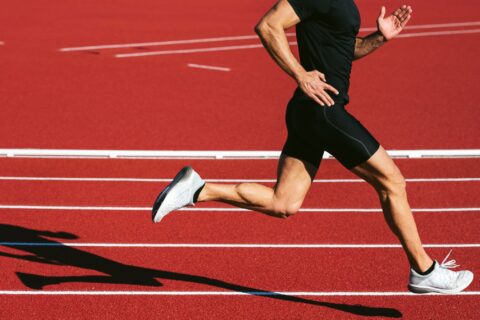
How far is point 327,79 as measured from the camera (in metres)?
5.33

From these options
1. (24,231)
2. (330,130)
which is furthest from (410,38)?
(330,130)

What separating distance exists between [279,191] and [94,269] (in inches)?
61.5

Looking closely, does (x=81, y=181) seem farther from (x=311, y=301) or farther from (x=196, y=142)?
(x=311, y=301)

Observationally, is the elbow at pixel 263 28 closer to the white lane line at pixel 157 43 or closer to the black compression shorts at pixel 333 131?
the black compression shorts at pixel 333 131

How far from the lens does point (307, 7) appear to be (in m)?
5.14

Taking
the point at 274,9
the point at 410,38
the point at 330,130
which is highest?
the point at 274,9

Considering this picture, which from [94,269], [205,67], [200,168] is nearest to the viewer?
[94,269]

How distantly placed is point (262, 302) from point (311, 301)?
0.30 metres

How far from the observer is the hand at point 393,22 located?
19.2 ft

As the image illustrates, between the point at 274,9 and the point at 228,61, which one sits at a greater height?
the point at 274,9

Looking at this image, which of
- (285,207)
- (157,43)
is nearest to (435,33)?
(157,43)

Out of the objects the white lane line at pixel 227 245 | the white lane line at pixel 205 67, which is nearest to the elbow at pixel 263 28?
the white lane line at pixel 227 245

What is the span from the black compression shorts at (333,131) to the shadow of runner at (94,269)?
1.01 metres

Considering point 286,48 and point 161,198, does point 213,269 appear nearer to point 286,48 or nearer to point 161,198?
point 161,198
